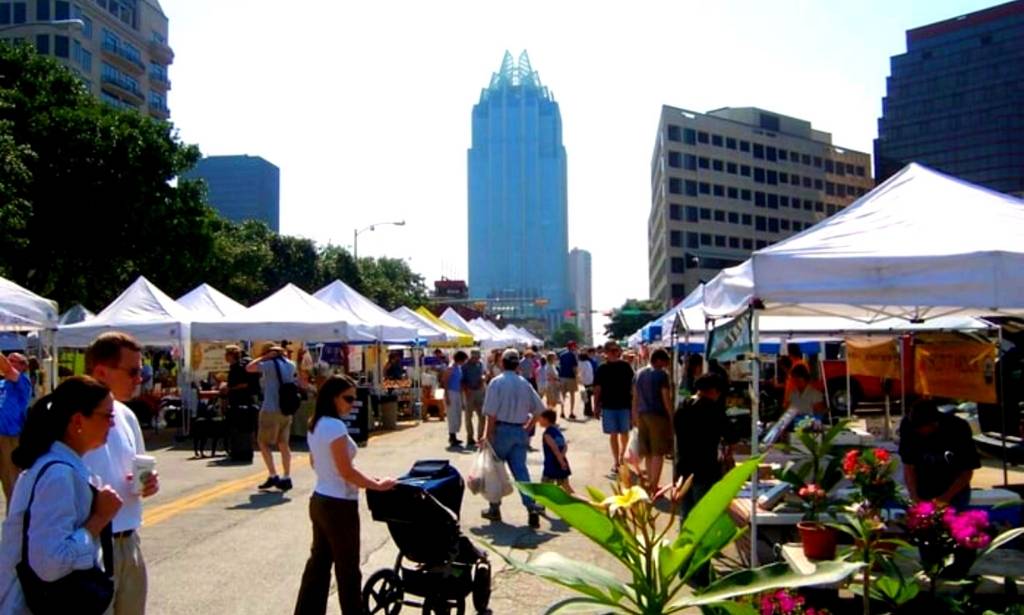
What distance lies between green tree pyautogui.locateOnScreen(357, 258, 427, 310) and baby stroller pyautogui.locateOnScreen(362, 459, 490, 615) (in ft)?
198

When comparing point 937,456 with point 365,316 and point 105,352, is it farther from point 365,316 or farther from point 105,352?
point 365,316

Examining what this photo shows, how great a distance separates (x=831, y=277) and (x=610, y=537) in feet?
11.8

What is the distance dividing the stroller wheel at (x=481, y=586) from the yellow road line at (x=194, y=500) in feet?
15.0

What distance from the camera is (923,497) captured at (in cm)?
635

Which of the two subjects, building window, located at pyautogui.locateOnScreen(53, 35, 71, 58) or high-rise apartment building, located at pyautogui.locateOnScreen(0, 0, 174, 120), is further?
high-rise apartment building, located at pyautogui.locateOnScreen(0, 0, 174, 120)

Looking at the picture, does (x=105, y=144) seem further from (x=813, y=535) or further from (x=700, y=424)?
(x=813, y=535)

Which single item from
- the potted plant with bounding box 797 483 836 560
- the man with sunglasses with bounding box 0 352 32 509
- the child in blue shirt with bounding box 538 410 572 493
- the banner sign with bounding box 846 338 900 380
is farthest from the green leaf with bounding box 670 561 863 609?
the banner sign with bounding box 846 338 900 380

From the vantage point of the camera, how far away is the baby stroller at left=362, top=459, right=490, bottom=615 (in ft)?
18.4

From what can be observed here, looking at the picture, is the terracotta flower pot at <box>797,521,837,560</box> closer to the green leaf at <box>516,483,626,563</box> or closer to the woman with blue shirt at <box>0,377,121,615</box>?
the green leaf at <box>516,483,626,563</box>

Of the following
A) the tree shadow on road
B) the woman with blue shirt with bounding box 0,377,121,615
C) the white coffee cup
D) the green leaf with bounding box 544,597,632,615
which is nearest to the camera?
the green leaf with bounding box 544,597,632,615

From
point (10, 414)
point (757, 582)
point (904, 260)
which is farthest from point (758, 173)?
point (757, 582)

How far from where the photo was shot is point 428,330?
26.1 metres

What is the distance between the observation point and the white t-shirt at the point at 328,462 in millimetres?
5617

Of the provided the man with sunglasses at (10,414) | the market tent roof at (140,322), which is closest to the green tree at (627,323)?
the market tent roof at (140,322)
